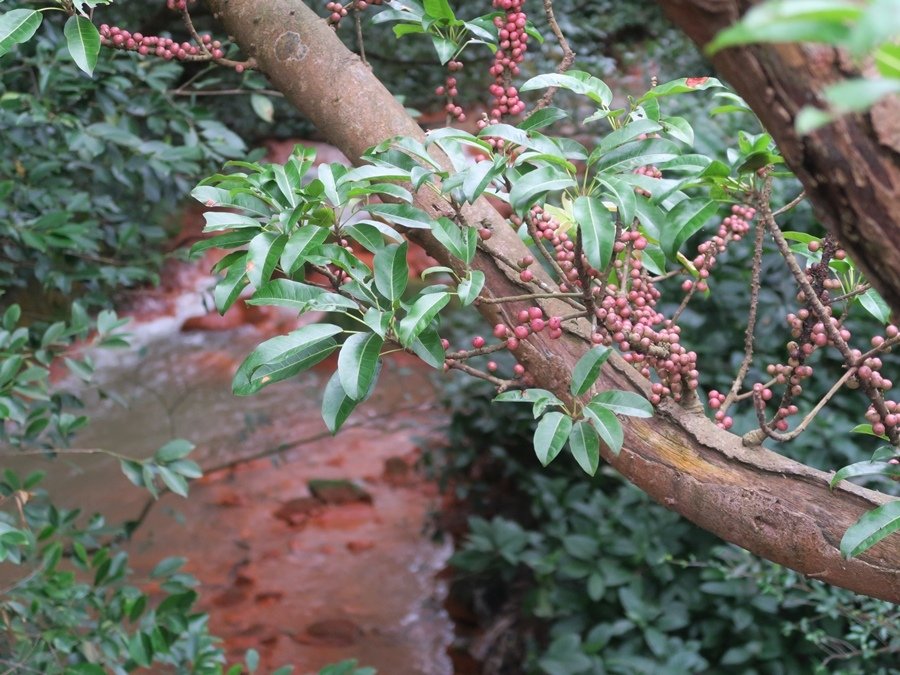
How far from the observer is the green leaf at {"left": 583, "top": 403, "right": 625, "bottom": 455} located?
0.94 metres

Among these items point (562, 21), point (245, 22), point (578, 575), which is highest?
point (245, 22)

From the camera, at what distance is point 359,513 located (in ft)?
13.1

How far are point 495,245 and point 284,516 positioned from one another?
303cm

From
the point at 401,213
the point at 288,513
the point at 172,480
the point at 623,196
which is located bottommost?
the point at 288,513

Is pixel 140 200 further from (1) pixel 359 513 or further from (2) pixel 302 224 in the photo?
(2) pixel 302 224

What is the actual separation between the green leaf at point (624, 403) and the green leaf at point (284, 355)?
0.29 m

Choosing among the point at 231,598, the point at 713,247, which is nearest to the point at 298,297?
the point at 713,247

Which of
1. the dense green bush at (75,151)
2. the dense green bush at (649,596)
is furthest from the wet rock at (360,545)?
the dense green bush at (75,151)

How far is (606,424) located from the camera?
964 mm

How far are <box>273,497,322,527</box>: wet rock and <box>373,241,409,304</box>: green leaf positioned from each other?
3.11 m

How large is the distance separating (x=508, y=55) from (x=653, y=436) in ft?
1.72

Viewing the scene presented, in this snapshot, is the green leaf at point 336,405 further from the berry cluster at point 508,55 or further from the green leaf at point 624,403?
the berry cluster at point 508,55

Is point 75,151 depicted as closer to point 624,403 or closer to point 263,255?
point 263,255

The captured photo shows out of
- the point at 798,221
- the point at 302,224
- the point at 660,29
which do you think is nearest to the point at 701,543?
the point at 798,221
